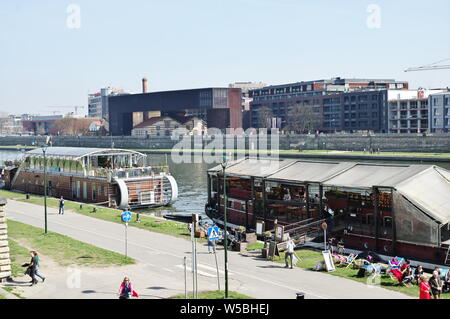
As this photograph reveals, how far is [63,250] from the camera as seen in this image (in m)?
34.0

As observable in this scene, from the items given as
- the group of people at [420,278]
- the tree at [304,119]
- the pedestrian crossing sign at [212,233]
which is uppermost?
the tree at [304,119]

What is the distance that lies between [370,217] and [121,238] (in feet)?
49.5

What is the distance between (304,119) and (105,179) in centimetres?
13277

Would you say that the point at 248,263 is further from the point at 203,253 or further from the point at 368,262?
the point at 368,262

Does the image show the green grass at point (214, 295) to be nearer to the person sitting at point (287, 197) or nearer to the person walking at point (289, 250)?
the person walking at point (289, 250)

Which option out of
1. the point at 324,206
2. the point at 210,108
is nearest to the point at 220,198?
the point at 324,206

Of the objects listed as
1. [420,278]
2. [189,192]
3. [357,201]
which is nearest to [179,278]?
[420,278]

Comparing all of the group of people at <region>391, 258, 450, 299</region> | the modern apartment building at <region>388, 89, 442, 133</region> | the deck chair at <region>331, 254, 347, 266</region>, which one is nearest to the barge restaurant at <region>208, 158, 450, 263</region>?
the deck chair at <region>331, 254, 347, 266</region>

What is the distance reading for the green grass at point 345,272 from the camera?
25391 millimetres

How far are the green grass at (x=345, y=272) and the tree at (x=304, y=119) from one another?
154536 millimetres

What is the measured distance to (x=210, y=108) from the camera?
186875 mm

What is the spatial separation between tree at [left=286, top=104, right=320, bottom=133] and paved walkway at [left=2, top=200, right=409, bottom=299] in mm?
153325

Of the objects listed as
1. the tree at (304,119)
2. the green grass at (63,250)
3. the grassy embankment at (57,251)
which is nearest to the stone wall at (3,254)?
the grassy embankment at (57,251)

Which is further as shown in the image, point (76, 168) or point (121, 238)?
point (76, 168)
